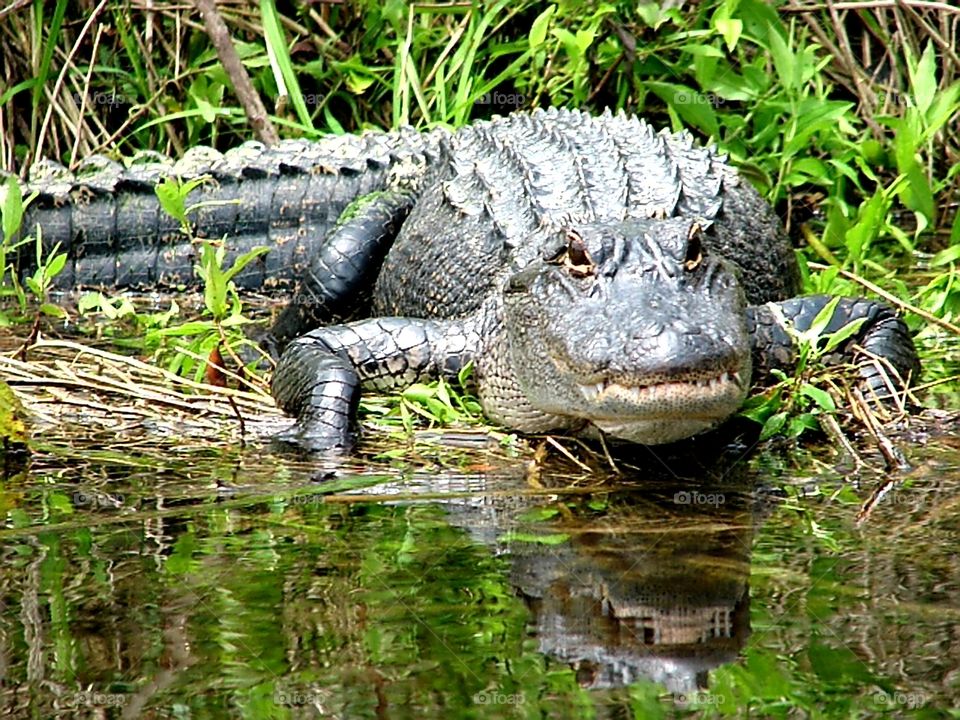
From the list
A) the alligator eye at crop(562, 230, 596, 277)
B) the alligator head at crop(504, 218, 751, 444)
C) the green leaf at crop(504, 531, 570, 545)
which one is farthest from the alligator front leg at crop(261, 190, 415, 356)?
the green leaf at crop(504, 531, 570, 545)

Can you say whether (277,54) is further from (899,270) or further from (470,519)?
(470,519)

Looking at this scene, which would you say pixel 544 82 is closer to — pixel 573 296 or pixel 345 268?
pixel 345 268

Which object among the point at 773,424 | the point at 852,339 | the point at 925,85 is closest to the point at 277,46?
the point at 925,85

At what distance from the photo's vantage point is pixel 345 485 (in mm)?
3990

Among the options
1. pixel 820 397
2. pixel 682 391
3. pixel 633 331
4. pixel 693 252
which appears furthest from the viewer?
pixel 820 397

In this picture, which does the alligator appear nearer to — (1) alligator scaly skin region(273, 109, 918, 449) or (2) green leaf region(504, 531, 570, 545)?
(1) alligator scaly skin region(273, 109, 918, 449)

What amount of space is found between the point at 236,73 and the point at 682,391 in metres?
3.85

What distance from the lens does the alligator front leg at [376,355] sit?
15.6ft

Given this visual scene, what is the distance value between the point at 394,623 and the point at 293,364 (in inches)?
79.5

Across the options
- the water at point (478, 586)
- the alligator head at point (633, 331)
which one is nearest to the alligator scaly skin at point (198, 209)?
the alligator head at point (633, 331)

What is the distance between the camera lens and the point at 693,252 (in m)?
4.04

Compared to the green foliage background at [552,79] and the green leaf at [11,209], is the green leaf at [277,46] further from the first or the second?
the green leaf at [11,209]

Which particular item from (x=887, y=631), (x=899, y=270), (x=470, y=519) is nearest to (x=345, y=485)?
(x=470, y=519)

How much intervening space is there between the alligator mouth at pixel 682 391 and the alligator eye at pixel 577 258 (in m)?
0.46
